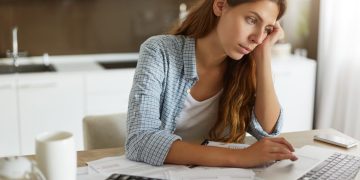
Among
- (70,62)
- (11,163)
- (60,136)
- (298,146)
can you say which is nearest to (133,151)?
(60,136)

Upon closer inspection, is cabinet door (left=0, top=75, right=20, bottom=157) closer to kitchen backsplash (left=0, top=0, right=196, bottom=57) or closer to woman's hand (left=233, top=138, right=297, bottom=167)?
kitchen backsplash (left=0, top=0, right=196, bottom=57)

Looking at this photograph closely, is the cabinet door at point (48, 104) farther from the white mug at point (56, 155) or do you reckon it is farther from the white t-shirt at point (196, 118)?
the white mug at point (56, 155)

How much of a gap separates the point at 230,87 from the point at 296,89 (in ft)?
5.57

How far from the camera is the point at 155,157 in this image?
1.28 metres

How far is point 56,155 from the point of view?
1.01 meters

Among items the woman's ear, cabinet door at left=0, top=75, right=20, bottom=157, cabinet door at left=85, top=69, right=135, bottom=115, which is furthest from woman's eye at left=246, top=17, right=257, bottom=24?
cabinet door at left=0, top=75, right=20, bottom=157

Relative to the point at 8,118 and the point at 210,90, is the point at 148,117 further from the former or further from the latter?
the point at 8,118

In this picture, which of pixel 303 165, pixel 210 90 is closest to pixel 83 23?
pixel 210 90

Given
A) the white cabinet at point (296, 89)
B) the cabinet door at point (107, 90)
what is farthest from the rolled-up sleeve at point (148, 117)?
the white cabinet at point (296, 89)

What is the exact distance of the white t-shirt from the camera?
1.60 m

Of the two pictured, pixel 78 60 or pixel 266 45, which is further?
pixel 78 60

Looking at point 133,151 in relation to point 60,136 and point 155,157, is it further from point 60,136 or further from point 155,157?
point 60,136

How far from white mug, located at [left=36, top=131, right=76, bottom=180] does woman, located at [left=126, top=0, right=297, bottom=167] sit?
292 millimetres

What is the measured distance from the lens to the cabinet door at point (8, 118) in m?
2.70
